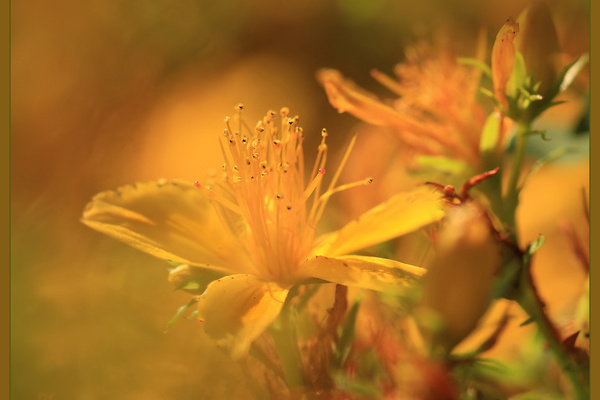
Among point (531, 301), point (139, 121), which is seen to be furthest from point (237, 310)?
point (139, 121)

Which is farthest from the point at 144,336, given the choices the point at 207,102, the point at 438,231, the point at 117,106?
the point at 207,102

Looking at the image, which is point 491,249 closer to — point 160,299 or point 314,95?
point 160,299

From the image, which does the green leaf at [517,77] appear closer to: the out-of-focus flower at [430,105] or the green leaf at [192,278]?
the out-of-focus flower at [430,105]

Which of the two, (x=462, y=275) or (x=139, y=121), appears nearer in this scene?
(x=462, y=275)

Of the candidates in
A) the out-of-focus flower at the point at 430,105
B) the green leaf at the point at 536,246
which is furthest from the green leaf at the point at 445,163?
the green leaf at the point at 536,246

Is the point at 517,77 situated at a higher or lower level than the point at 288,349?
higher

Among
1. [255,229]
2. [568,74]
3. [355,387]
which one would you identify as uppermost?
[568,74]

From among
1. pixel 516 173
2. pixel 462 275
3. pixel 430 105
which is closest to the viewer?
pixel 462 275

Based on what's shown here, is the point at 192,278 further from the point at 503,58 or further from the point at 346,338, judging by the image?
the point at 503,58

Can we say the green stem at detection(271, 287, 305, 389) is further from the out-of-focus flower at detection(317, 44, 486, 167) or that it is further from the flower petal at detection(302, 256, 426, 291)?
the out-of-focus flower at detection(317, 44, 486, 167)
